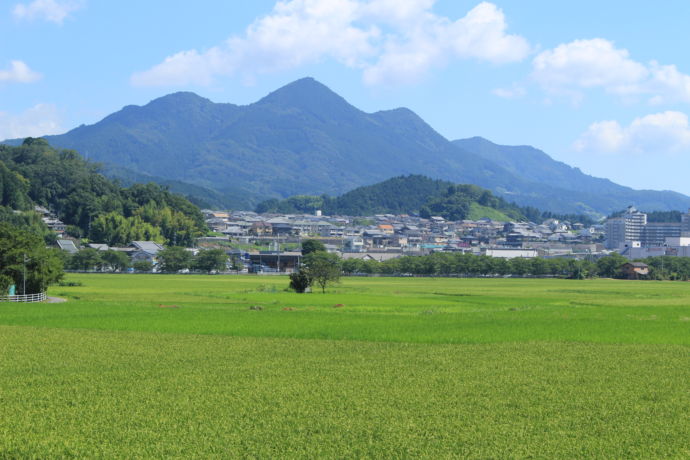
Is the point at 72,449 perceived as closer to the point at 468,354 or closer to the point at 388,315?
the point at 468,354

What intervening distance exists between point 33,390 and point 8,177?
131 meters

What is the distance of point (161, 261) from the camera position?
376ft

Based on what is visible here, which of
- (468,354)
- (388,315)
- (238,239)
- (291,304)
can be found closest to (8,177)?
(238,239)

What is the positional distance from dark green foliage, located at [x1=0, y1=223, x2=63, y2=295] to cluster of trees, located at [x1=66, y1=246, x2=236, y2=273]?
5470 cm

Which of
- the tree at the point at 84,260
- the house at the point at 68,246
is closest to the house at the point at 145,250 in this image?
the house at the point at 68,246

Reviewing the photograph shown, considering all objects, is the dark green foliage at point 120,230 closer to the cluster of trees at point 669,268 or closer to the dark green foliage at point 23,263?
the cluster of trees at point 669,268

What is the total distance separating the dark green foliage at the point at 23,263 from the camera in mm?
49391

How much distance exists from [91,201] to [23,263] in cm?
10130

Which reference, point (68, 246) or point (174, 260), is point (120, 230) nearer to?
point (68, 246)

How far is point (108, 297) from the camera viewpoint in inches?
2105

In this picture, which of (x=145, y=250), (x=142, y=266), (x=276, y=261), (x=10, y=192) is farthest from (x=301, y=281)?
(x=10, y=192)

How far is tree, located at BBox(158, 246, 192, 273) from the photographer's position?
11081cm

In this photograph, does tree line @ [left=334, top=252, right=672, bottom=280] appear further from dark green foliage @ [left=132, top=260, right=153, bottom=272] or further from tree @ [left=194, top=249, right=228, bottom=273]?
dark green foliage @ [left=132, top=260, right=153, bottom=272]

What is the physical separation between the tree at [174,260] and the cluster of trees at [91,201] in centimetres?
2655
